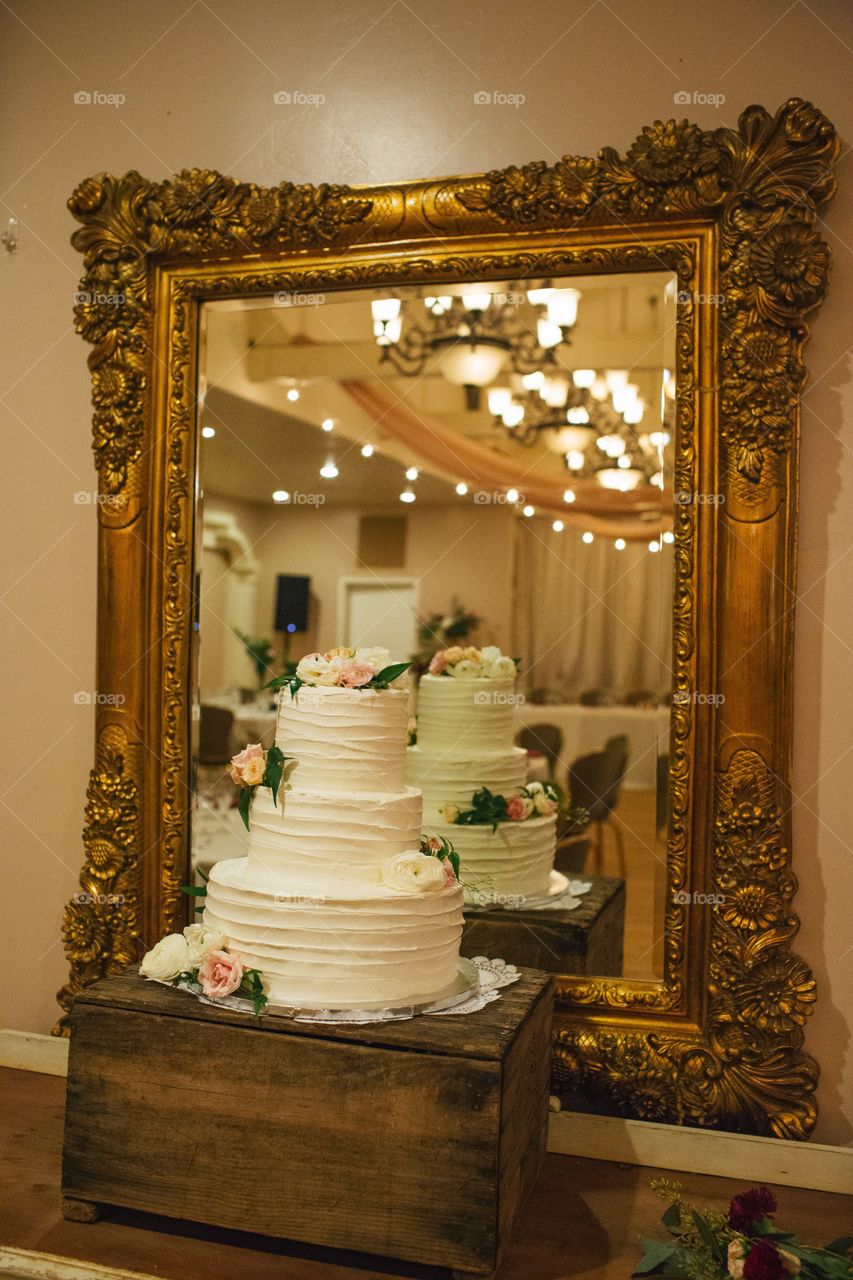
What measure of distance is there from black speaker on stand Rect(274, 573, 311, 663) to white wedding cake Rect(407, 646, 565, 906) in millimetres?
361

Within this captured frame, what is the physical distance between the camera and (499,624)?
242 centimetres

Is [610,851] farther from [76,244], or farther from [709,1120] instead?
[76,244]

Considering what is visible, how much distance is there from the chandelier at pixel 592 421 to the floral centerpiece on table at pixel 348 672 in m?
0.69

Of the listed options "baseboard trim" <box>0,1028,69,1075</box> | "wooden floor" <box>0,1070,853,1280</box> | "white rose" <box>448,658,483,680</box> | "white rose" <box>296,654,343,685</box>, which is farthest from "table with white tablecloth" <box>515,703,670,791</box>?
"baseboard trim" <box>0,1028,69,1075</box>

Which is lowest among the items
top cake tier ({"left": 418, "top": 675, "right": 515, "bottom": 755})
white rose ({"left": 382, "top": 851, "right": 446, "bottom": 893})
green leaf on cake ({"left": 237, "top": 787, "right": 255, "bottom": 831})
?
white rose ({"left": 382, "top": 851, "right": 446, "bottom": 893})

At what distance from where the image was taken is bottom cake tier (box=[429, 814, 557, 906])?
240cm

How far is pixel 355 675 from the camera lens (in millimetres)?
1987

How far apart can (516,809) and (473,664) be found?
0.34 meters

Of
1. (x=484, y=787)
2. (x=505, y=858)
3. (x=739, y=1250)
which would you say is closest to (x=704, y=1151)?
(x=739, y=1250)

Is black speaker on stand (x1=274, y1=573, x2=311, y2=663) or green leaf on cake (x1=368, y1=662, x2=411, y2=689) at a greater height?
black speaker on stand (x1=274, y1=573, x2=311, y2=663)

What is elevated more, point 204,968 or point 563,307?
point 563,307

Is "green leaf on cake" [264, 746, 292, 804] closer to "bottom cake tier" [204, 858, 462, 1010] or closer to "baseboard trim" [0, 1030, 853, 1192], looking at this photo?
"bottom cake tier" [204, 858, 462, 1010]

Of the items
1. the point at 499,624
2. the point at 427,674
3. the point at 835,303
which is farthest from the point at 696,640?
the point at 835,303

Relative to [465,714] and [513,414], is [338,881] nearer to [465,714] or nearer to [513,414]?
[465,714]
